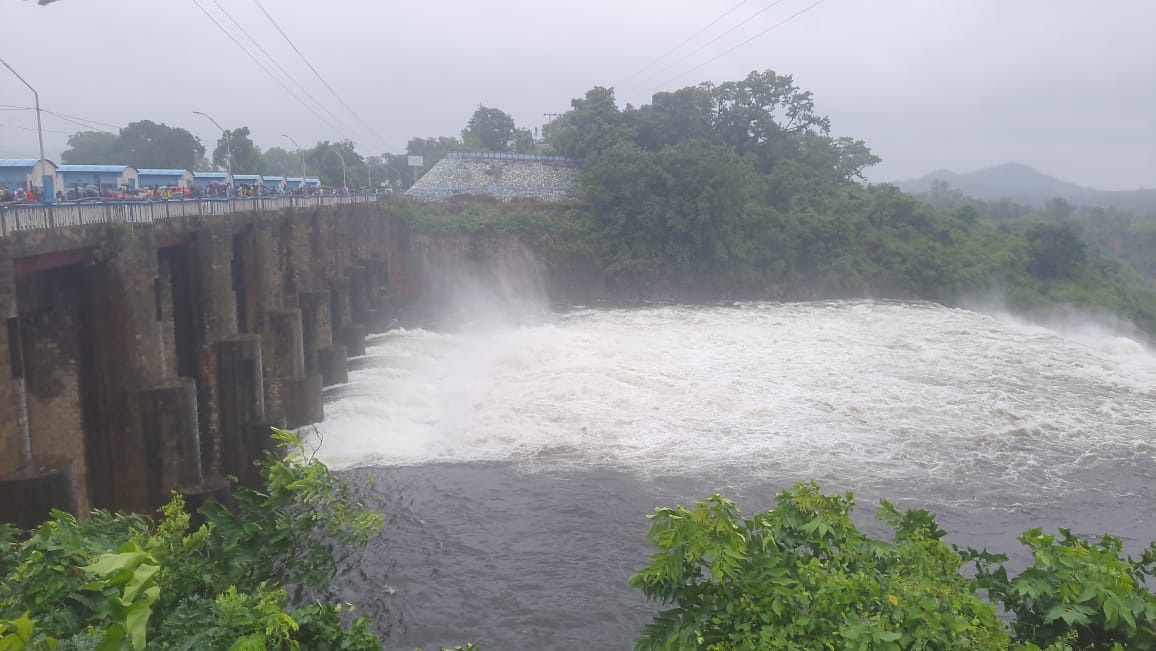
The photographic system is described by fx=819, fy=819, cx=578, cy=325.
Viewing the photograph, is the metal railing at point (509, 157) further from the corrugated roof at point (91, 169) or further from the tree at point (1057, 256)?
the corrugated roof at point (91, 169)

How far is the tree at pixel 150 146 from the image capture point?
66125 millimetres

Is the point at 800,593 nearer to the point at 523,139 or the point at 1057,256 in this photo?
the point at 1057,256

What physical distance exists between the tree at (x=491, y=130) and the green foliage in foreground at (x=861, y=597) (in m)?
84.8

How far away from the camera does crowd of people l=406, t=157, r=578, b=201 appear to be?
58025mm

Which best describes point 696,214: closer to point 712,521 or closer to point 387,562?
point 387,562

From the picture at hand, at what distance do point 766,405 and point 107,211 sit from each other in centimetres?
1794

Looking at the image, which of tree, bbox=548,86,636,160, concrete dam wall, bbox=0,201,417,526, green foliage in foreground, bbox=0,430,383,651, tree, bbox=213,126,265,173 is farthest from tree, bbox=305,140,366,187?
green foliage in foreground, bbox=0,430,383,651

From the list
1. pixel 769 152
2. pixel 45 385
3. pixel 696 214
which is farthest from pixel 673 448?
pixel 769 152

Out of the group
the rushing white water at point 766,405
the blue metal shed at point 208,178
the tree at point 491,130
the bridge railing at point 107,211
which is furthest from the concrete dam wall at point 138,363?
the tree at point 491,130

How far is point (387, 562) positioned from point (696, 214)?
3971cm

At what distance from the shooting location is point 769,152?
68.1 meters

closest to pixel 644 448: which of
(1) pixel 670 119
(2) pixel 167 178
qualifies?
(2) pixel 167 178

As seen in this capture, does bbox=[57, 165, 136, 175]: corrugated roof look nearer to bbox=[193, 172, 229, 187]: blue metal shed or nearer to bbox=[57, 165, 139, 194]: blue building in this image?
bbox=[57, 165, 139, 194]: blue building

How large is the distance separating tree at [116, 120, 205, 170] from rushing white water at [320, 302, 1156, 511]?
41126 mm
